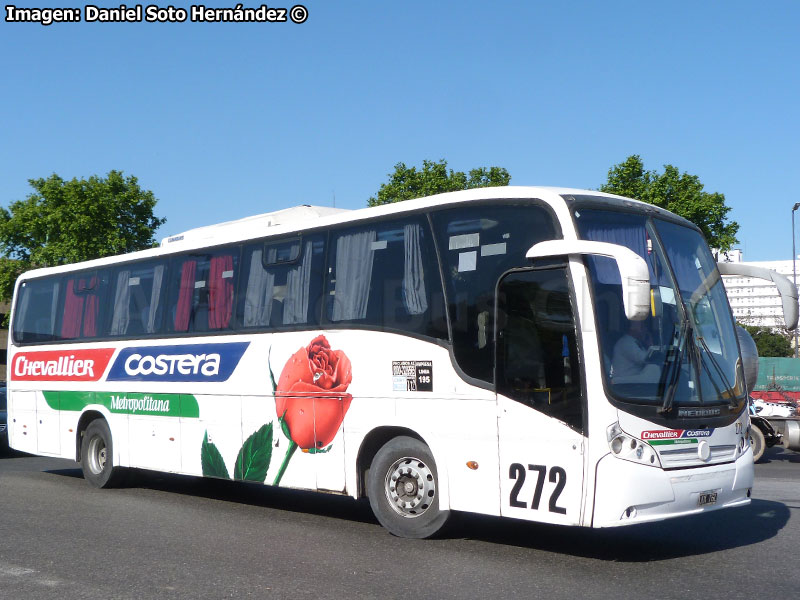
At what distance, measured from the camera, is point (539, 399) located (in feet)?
25.9

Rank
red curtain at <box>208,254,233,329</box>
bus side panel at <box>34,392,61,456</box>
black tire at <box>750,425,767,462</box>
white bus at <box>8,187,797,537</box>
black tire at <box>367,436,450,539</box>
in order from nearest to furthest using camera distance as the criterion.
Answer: white bus at <box>8,187,797,537</box> → black tire at <box>367,436,450,539</box> → red curtain at <box>208,254,233,329</box> → bus side panel at <box>34,392,61,456</box> → black tire at <box>750,425,767,462</box>

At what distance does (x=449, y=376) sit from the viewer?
340 inches

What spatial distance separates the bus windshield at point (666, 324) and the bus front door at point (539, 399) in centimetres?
33

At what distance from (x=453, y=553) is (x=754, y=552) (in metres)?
2.66

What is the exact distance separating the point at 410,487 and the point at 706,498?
2.80 meters

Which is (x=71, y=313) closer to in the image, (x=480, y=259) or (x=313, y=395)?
(x=313, y=395)

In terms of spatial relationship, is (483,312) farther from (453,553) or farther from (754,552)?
(754,552)

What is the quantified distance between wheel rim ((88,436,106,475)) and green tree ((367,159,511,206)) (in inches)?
1277

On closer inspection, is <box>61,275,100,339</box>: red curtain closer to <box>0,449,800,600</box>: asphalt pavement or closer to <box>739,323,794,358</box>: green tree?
<box>0,449,800,600</box>: asphalt pavement

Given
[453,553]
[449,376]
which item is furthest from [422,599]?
[449,376]

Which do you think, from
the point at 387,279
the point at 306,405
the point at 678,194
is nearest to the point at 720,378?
the point at 387,279

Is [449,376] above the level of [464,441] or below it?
above

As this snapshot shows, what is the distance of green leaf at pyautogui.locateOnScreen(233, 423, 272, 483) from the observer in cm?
1091

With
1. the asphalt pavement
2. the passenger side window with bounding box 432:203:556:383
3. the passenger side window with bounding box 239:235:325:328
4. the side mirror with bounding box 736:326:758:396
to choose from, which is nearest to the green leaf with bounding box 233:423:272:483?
the asphalt pavement
